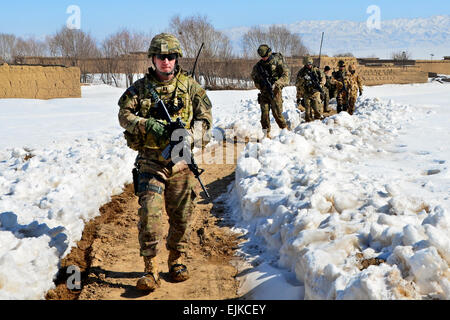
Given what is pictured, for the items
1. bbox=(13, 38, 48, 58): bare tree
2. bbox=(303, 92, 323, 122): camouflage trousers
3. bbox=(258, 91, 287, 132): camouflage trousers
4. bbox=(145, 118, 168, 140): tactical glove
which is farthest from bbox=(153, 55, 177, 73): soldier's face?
bbox=(13, 38, 48, 58): bare tree

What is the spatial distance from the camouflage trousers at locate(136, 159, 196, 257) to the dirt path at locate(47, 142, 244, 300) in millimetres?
340

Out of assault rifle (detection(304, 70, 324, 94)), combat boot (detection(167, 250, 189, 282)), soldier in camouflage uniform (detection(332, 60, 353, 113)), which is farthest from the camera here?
soldier in camouflage uniform (detection(332, 60, 353, 113))

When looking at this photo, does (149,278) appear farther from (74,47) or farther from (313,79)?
(74,47)

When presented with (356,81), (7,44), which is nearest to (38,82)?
(356,81)

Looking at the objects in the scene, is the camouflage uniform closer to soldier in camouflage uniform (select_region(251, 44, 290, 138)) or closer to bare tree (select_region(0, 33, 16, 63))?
soldier in camouflage uniform (select_region(251, 44, 290, 138))

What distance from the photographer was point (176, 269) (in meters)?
4.17

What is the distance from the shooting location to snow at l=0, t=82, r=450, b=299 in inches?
133

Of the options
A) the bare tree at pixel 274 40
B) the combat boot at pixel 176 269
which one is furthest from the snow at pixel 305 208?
the bare tree at pixel 274 40

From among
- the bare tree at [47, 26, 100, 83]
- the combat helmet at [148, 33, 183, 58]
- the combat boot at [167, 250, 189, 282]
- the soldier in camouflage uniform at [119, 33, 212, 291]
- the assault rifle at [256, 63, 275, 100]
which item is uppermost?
the bare tree at [47, 26, 100, 83]

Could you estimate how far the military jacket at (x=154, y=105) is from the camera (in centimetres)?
400

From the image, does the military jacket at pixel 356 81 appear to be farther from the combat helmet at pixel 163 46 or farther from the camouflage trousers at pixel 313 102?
the combat helmet at pixel 163 46

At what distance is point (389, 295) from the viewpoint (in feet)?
9.88

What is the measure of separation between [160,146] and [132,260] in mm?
1283

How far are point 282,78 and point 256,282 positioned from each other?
6345mm
